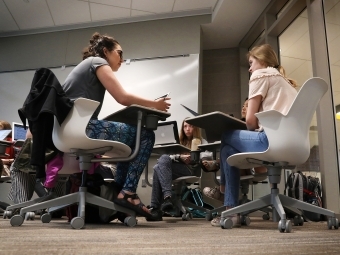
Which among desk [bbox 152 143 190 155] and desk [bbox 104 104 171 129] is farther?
desk [bbox 152 143 190 155]

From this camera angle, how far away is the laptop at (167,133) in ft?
8.91

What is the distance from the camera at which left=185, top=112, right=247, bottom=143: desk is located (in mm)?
1686

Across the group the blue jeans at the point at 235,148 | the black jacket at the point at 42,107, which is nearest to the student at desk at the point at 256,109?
the blue jeans at the point at 235,148

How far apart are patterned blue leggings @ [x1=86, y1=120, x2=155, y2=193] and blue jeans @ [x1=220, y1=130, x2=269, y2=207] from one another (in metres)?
0.44

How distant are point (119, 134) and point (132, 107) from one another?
0.62ft

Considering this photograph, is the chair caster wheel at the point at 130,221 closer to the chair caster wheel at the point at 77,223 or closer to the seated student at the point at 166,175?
the chair caster wheel at the point at 77,223

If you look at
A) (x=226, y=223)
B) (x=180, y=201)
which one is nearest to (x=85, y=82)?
(x=226, y=223)

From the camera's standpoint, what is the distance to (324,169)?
9.39 ft

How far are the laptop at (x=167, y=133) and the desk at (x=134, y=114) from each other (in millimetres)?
883

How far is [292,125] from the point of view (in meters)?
1.56

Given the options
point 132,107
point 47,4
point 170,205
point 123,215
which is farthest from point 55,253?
point 47,4

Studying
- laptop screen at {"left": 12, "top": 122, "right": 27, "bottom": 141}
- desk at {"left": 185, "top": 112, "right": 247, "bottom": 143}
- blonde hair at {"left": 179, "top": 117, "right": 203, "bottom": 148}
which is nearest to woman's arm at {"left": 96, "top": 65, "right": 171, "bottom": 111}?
desk at {"left": 185, "top": 112, "right": 247, "bottom": 143}

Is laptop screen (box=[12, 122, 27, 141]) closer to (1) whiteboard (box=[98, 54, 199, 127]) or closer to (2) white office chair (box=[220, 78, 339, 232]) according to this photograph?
(1) whiteboard (box=[98, 54, 199, 127])

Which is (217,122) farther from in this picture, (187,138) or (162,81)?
(162,81)
